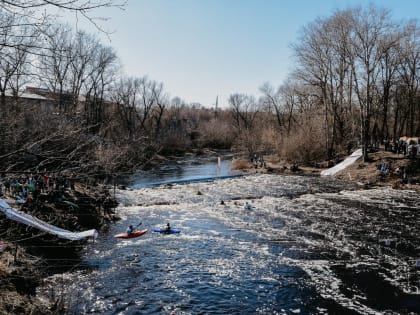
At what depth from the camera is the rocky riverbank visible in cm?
792

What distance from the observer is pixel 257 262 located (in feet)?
38.5

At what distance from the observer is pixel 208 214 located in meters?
18.8

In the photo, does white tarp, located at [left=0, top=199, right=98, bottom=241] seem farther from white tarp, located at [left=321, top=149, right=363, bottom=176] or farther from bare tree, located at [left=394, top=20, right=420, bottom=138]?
bare tree, located at [left=394, top=20, right=420, bottom=138]

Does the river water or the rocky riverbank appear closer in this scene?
the rocky riverbank

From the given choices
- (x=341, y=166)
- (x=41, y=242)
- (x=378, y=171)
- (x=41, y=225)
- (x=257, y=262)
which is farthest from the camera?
(x=341, y=166)

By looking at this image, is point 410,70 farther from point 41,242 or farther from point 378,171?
point 41,242

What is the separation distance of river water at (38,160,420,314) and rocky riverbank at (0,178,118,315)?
0.70 metres

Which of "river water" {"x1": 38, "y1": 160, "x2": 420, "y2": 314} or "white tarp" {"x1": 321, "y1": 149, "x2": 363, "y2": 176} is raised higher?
"white tarp" {"x1": 321, "y1": 149, "x2": 363, "y2": 176}

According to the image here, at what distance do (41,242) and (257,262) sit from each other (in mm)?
7819

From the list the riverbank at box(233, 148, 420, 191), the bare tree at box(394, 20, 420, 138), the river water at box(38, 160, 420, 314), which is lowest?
the river water at box(38, 160, 420, 314)

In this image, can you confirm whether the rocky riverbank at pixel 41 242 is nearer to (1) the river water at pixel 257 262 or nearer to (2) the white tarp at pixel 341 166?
(1) the river water at pixel 257 262

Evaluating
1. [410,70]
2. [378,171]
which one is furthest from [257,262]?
[410,70]

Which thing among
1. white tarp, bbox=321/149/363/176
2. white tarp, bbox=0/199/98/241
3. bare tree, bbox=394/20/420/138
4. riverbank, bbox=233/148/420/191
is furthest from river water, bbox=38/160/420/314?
bare tree, bbox=394/20/420/138

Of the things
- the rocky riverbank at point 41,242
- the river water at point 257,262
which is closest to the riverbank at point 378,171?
the river water at point 257,262
